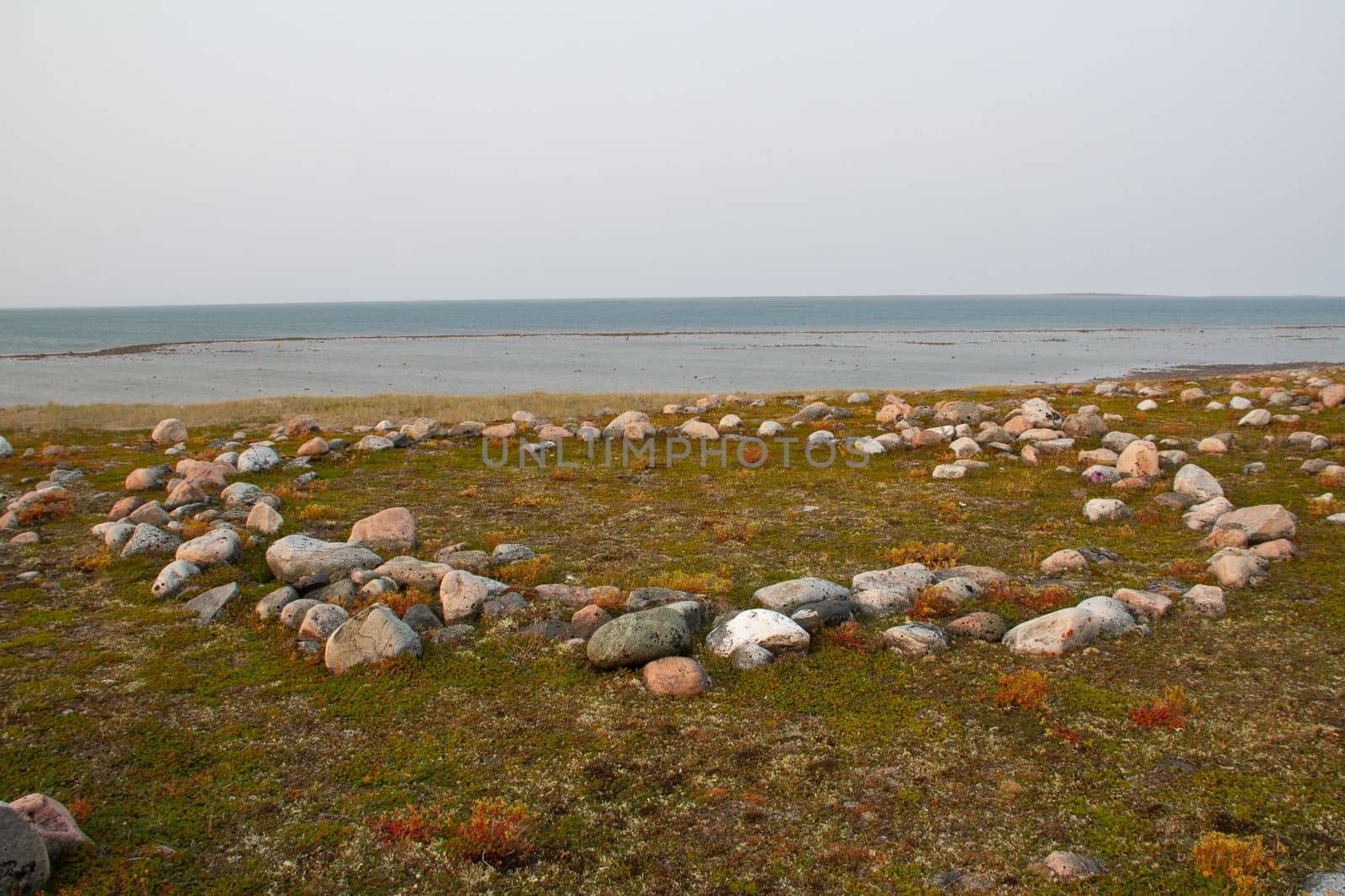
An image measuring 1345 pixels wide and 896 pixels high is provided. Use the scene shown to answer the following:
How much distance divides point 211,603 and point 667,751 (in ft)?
30.9

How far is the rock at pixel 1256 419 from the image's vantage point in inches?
1225

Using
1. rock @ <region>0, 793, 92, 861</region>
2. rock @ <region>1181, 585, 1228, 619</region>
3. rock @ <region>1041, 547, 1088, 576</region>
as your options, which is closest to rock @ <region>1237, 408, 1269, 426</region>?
rock @ <region>1041, 547, 1088, 576</region>

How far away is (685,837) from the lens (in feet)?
26.2

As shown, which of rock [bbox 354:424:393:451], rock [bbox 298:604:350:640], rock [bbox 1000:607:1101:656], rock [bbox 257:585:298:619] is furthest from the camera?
rock [bbox 354:424:393:451]

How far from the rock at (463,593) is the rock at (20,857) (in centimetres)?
674

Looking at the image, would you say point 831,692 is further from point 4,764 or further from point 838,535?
point 4,764

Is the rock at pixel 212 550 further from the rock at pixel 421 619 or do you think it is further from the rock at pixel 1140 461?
the rock at pixel 1140 461

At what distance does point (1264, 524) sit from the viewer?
1666 cm

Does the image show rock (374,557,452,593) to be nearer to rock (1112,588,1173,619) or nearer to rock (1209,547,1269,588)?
rock (1112,588,1173,619)

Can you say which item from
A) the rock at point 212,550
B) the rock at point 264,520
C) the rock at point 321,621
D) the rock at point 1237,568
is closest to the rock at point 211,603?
the rock at point 212,550

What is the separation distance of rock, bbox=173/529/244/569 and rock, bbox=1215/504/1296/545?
2147cm

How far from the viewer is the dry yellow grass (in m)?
40.9

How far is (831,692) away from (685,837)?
3704 mm

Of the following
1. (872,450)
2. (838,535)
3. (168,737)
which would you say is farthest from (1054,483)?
(168,737)
